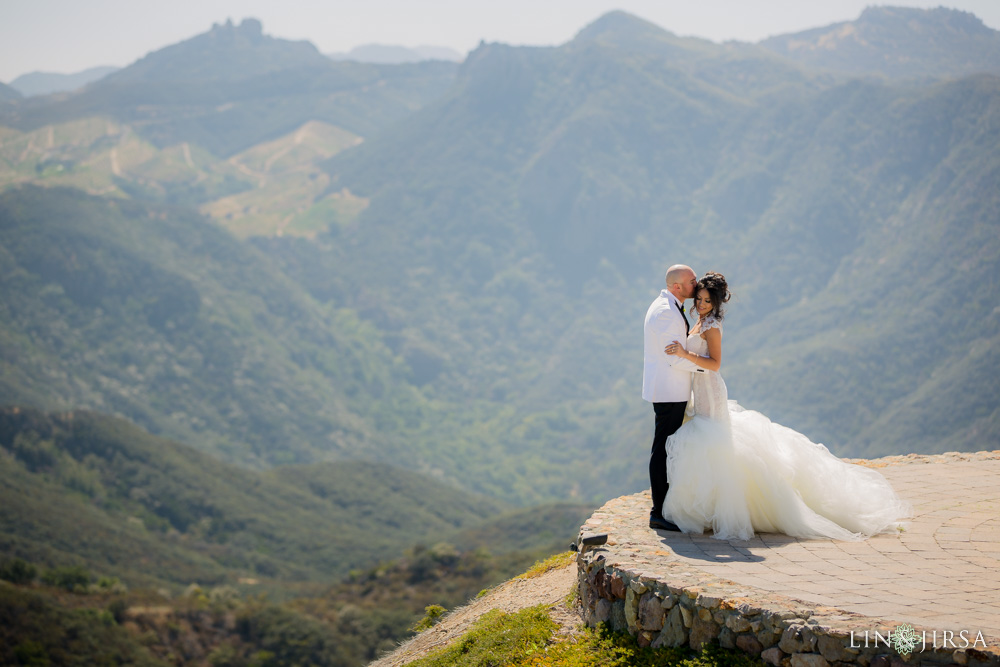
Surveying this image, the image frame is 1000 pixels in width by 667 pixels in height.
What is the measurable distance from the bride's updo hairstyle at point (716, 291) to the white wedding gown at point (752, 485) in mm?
198

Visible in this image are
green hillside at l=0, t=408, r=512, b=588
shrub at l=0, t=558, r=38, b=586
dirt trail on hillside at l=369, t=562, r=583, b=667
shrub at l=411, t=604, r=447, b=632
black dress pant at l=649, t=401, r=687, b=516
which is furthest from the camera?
green hillside at l=0, t=408, r=512, b=588

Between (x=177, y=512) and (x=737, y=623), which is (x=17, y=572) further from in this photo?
(x=737, y=623)

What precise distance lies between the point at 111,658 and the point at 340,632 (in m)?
17.2

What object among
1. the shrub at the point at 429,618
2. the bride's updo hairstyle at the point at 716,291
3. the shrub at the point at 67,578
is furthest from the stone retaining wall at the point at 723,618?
the shrub at the point at 67,578

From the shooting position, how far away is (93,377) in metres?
169

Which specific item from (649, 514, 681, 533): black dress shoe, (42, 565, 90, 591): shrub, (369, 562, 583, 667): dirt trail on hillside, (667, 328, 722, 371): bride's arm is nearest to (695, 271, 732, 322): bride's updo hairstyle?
(667, 328, 722, 371): bride's arm

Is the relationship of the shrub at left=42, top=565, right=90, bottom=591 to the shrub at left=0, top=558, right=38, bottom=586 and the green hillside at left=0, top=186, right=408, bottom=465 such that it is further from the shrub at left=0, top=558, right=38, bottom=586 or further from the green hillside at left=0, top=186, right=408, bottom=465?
the green hillside at left=0, top=186, right=408, bottom=465

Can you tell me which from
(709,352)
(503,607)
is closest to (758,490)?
(709,352)

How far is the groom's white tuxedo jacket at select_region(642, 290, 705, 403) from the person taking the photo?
10.0 meters

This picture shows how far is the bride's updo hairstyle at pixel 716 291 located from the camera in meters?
10.1

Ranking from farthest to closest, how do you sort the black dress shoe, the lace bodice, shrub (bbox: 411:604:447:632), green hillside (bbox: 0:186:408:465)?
green hillside (bbox: 0:186:408:465) < shrub (bbox: 411:604:447:632) < the black dress shoe < the lace bodice

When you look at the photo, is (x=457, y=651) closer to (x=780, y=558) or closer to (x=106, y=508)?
(x=780, y=558)

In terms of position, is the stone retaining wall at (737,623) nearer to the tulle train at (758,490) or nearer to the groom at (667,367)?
the tulle train at (758,490)

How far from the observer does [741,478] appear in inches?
389
